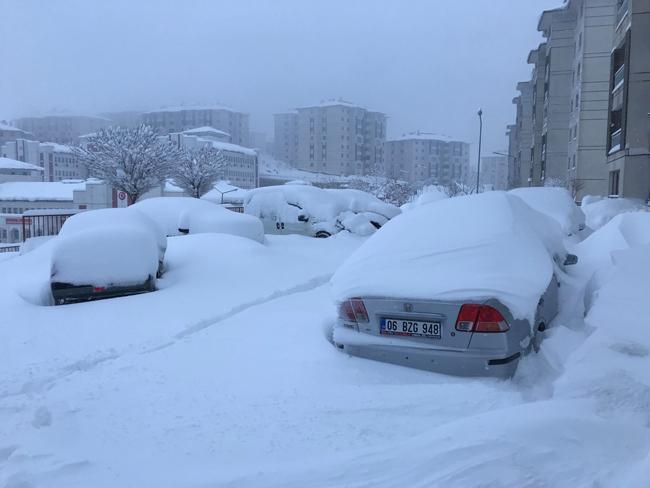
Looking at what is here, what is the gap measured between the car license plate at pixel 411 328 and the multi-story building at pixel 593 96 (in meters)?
35.3

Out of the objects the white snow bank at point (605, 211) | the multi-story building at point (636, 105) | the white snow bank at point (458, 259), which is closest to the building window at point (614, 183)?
the multi-story building at point (636, 105)

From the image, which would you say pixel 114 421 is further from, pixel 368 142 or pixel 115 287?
pixel 368 142

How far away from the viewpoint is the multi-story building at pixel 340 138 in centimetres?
11750

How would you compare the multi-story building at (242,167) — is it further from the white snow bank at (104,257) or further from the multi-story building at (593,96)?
the white snow bank at (104,257)

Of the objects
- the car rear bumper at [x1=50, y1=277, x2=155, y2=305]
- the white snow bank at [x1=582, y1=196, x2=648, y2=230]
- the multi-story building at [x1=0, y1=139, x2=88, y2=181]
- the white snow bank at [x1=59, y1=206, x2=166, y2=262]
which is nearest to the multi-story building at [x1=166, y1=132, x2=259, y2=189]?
the multi-story building at [x1=0, y1=139, x2=88, y2=181]

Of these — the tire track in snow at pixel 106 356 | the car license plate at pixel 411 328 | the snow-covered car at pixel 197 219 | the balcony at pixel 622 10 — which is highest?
the balcony at pixel 622 10

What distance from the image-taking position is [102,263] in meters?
7.27

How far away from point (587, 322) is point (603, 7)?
3975 cm

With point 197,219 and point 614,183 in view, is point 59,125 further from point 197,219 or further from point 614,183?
point 197,219

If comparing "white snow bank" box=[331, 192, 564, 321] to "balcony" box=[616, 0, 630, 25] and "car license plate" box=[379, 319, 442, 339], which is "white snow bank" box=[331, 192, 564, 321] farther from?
"balcony" box=[616, 0, 630, 25]

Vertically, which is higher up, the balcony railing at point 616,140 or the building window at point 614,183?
the balcony railing at point 616,140

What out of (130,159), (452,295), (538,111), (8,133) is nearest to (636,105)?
(452,295)

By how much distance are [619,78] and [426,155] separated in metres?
98.0

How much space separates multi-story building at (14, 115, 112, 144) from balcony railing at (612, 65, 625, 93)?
125076 mm
